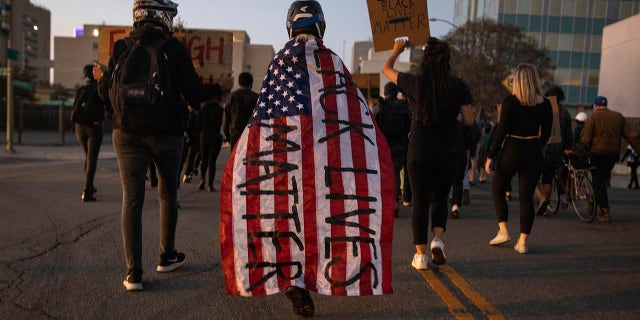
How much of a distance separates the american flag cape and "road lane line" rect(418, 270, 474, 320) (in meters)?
0.66

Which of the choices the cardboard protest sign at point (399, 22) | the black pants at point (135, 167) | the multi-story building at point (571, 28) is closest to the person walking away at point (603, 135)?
the cardboard protest sign at point (399, 22)

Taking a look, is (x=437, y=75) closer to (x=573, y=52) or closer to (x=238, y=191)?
(x=238, y=191)

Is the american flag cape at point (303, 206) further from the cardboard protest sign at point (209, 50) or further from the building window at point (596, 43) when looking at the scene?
the building window at point (596, 43)

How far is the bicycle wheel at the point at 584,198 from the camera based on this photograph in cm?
786

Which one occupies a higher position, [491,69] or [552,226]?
[491,69]

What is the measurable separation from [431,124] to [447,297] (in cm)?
144

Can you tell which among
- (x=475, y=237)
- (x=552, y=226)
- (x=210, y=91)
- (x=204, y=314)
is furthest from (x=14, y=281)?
(x=552, y=226)

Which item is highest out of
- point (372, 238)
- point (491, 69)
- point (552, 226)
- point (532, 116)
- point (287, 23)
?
point (491, 69)

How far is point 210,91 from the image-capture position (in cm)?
400

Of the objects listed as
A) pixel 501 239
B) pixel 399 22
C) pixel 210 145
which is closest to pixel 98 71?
pixel 399 22

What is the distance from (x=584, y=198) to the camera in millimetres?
8125

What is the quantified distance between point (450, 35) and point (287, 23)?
3849cm

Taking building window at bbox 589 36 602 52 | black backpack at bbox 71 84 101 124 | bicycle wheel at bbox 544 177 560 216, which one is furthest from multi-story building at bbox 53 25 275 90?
bicycle wheel at bbox 544 177 560 216

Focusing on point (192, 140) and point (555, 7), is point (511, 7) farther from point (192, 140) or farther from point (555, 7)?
point (192, 140)
